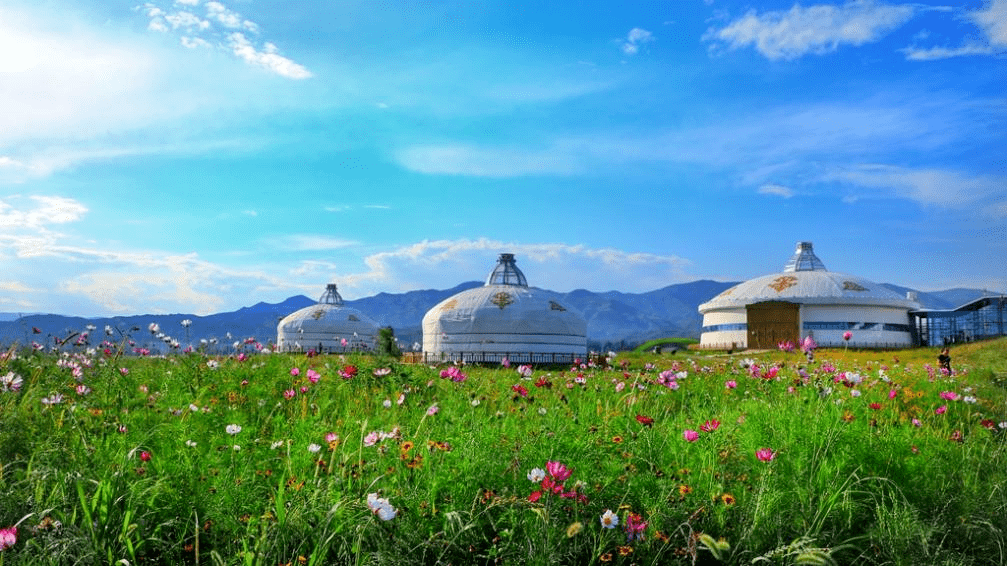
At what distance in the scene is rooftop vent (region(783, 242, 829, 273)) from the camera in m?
66.1

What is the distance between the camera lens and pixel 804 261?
219ft

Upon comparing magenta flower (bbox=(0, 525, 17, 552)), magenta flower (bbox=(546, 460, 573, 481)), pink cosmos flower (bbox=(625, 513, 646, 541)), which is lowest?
pink cosmos flower (bbox=(625, 513, 646, 541))

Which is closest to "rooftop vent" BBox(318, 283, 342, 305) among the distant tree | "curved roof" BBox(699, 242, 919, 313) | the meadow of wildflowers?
the distant tree

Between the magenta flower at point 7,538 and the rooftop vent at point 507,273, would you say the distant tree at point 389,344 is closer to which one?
the rooftop vent at point 507,273

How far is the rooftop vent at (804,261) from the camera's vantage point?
66.1m

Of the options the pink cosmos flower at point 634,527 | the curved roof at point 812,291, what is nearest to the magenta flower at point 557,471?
the pink cosmos flower at point 634,527

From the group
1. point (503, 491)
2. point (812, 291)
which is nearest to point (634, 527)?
point (503, 491)

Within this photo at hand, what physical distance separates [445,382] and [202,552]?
6754 mm

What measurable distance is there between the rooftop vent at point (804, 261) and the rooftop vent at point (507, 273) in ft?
81.2

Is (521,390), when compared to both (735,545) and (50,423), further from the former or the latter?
(50,423)

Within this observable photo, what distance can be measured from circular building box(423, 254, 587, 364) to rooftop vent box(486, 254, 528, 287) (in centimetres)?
244

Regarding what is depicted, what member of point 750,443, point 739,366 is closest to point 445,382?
point 739,366

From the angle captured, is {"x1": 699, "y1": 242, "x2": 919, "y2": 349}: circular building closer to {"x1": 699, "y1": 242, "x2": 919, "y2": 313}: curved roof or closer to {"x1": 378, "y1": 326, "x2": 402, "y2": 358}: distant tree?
{"x1": 699, "y1": 242, "x2": 919, "y2": 313}: curved roof

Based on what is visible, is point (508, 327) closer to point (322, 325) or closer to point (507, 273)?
point (507, 273)
